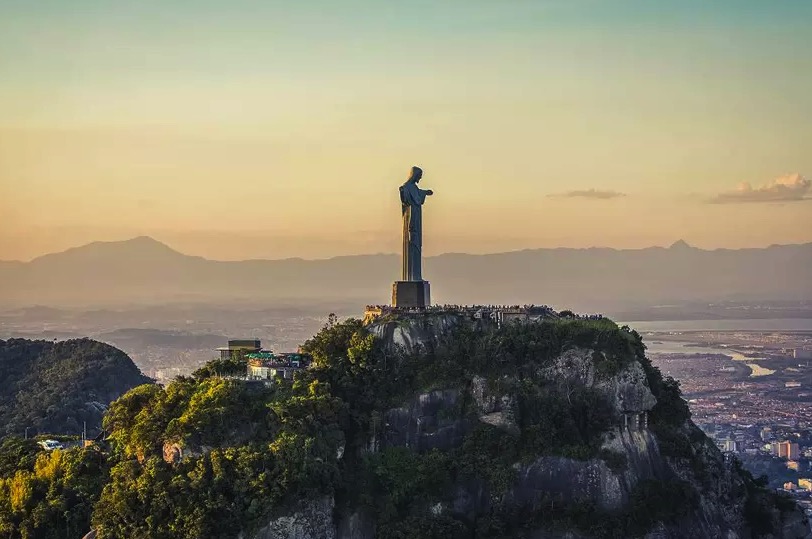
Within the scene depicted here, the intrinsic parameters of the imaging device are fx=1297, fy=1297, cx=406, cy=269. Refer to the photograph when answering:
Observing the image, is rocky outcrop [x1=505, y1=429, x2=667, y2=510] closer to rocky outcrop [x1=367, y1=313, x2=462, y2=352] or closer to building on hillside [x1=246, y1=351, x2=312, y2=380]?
rocky outcrop [x1=367, y1=313, x2=462, y2=352]

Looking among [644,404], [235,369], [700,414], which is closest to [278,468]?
[235,369]

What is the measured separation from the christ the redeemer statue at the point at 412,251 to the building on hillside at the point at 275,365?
5851 mm

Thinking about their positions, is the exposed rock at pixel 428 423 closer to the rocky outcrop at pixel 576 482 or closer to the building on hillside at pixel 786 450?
the rocky outcrop at pixel 576 482

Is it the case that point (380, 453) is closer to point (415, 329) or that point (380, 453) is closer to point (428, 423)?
point (428, 423)

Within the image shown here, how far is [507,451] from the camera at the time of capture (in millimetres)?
59594

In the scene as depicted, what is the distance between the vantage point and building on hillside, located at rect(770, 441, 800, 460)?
111 meters

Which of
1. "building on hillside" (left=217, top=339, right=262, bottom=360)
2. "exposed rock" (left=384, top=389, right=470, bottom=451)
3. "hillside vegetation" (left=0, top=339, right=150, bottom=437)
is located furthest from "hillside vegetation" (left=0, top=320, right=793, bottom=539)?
"hillside vegetation" (left=0, top=339, right=150, bottom=437)

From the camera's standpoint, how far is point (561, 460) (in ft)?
194

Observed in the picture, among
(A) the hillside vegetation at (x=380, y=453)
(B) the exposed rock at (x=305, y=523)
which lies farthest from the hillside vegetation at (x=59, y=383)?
(B) the exposed rock at (x=305, y=523)

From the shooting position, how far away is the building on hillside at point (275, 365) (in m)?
64.1

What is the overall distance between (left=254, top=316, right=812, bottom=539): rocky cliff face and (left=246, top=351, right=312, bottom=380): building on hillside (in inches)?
160

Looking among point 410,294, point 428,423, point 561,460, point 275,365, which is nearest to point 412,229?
point 410,294

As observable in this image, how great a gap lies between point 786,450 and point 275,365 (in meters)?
61.7

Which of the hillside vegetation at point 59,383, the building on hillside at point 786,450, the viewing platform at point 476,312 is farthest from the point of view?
the building on hillside at point 786,450
